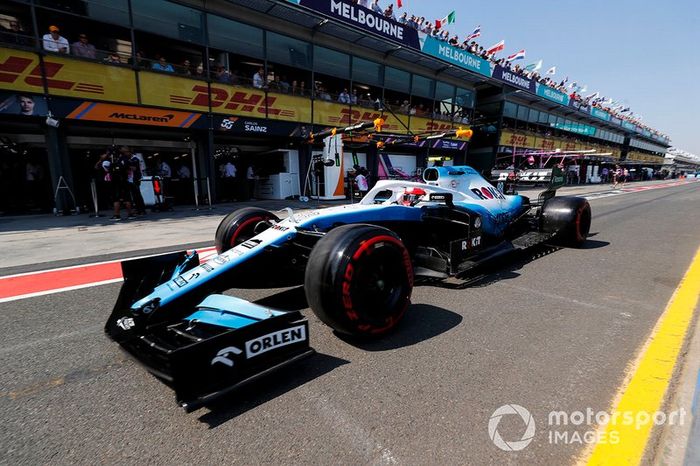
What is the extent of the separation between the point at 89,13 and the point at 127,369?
12.7 metres

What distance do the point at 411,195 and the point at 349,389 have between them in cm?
247

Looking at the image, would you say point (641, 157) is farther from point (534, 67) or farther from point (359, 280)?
point (359, 280)

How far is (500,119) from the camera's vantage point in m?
26.5

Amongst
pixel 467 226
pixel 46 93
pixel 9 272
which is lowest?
pixel 9 272

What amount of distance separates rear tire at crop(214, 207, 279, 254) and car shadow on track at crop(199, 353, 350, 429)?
181 cm

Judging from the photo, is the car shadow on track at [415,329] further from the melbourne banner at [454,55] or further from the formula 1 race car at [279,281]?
the melbourne banner at [454,55]

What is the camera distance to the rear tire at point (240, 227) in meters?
3.51

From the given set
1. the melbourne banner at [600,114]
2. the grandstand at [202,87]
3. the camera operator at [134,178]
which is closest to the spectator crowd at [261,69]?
the grandstand at [202,87]

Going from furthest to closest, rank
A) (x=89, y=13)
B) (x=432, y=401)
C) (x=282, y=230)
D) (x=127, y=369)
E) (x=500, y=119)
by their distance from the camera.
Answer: (x=500, y=119) < (x=89, y=13) < (x=282, y=230) < (x=127, y=369) < (x=432, y=401)

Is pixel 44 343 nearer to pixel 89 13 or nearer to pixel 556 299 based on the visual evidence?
pixel 556 299

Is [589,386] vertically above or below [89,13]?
below

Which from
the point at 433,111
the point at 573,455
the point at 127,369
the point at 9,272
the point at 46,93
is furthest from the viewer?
the point at 433,111

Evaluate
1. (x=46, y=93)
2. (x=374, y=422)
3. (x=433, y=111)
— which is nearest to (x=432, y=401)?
(x=374, y=422)

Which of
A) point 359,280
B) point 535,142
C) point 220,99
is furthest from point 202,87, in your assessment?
point 535,142
